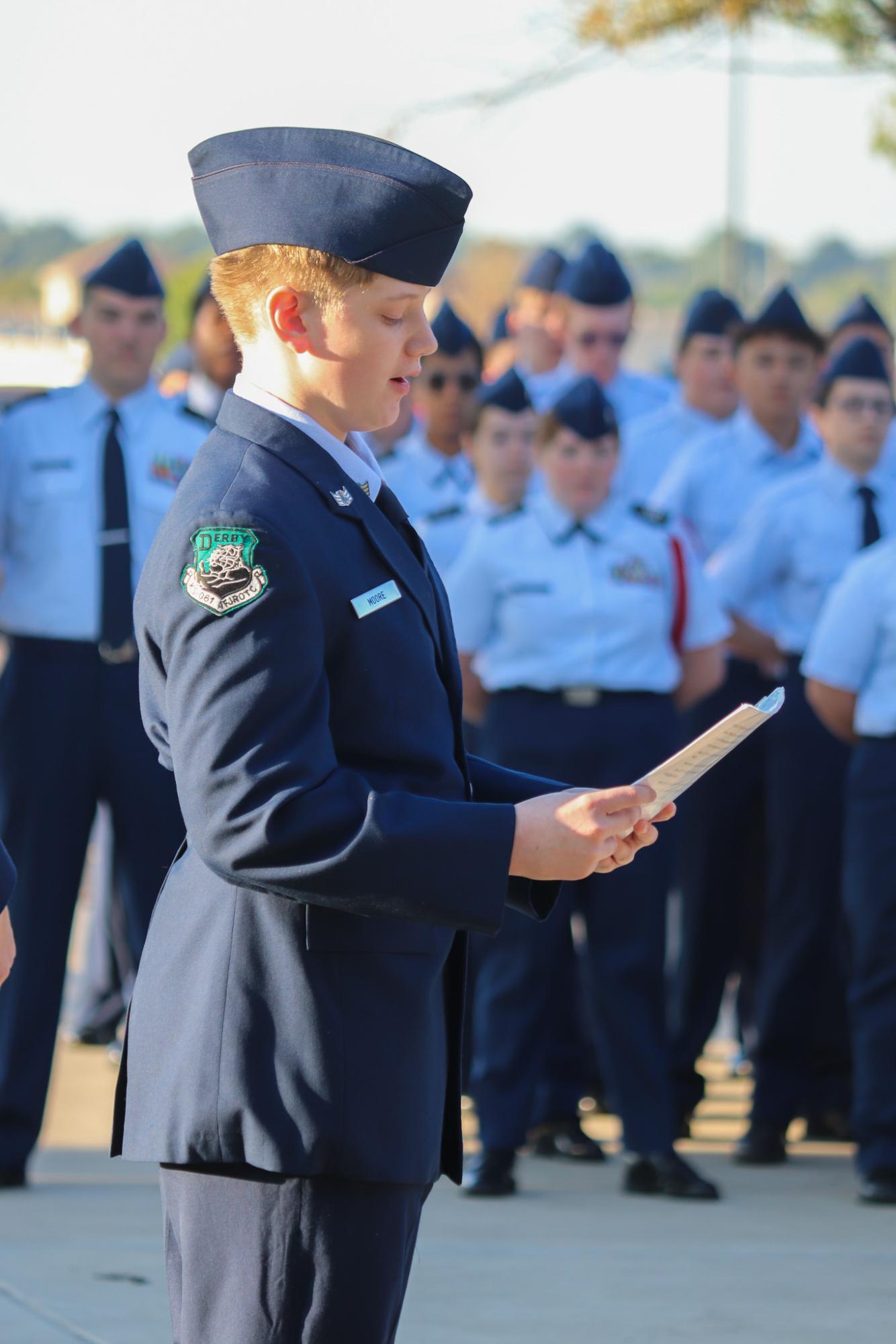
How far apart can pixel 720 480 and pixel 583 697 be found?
175 cm

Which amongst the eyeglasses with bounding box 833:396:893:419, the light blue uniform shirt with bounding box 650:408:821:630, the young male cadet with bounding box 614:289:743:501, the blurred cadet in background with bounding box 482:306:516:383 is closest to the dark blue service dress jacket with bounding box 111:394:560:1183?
the eyeglasses with bounding box 833:396:893:419

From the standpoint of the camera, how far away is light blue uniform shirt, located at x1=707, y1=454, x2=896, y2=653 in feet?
20.3

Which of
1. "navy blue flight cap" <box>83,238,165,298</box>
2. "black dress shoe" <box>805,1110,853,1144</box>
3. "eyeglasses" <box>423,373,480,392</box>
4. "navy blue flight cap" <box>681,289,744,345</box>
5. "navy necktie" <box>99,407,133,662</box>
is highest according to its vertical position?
"navy blue flight cap" <box>681,289,744,345</box>

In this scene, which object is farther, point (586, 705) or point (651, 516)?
point (651, 516)

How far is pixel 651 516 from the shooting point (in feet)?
18.4

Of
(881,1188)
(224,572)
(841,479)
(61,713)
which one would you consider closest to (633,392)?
(841,479)

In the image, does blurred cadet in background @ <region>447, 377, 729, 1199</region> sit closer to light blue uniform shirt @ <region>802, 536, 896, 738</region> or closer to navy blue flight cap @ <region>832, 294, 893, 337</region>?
light blue uniform shirt @ <region>802, 536, 896, 738</region>

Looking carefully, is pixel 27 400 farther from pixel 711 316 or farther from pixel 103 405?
pixel 711 316

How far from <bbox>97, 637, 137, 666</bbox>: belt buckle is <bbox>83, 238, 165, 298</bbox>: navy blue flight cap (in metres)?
0.96

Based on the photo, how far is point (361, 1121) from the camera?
2.19 metres

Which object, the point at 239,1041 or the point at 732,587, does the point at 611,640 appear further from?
the point at 239,1041

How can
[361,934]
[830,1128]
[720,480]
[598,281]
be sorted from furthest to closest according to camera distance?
[598,281] < [720,480] < [830,1128] < [361,934]

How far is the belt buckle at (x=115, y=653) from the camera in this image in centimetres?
518

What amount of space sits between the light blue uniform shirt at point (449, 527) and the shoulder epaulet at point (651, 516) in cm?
76
